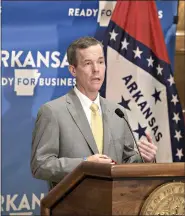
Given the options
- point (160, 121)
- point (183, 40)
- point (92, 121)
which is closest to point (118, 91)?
point (160, 121)

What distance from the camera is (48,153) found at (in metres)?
2.60

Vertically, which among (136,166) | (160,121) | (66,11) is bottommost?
(160,121)

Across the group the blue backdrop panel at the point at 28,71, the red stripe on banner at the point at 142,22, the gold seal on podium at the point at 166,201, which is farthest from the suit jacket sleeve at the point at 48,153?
the red stripe on banner at the point at 142,22

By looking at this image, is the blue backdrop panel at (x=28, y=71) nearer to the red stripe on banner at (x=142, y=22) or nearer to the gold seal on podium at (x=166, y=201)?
the red stripe on banner at (x=142, y=22)

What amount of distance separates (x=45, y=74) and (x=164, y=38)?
986 millimetres

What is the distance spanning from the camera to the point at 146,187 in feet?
6.08

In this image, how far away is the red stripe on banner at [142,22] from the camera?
13.1 ft

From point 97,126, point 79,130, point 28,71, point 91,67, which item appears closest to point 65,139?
point 79,130

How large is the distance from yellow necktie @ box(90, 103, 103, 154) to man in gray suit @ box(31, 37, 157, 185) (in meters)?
0.01

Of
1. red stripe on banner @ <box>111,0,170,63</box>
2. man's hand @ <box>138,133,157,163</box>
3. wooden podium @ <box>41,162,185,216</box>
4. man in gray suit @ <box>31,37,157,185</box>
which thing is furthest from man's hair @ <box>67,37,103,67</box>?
red stripe on banner @ <box>111,0,170,63</box>

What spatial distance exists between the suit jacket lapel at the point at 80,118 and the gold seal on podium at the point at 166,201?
0.84m

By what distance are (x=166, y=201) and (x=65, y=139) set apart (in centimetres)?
91

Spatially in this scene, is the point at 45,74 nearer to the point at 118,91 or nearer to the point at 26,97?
the point at 26,97

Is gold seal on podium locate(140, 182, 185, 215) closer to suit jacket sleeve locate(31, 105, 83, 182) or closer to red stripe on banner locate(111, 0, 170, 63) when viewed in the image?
suit jacket sleeve locate(31, 105, 83, 182)
